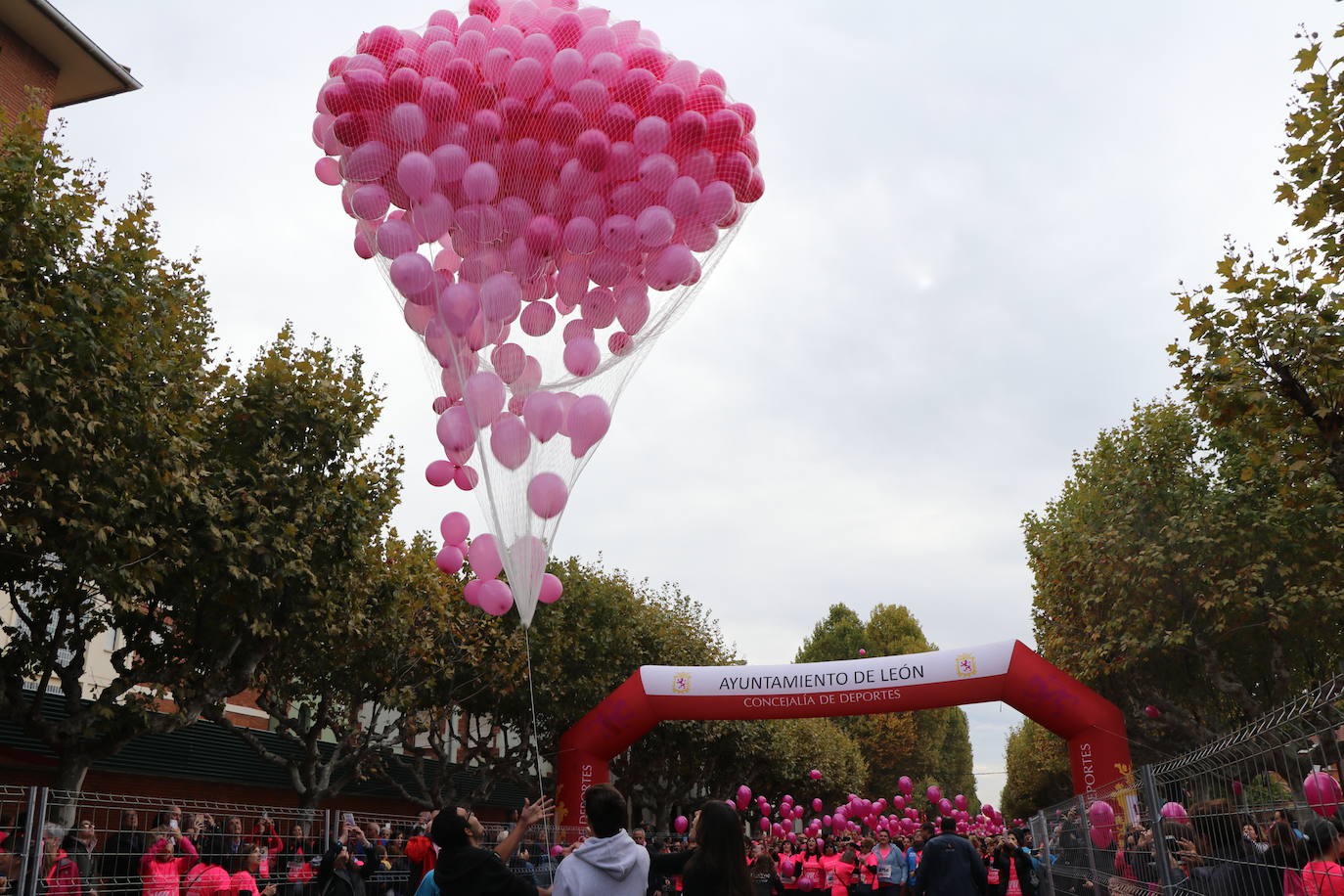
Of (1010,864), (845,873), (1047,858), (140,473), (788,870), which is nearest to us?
(140,473)

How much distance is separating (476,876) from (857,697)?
1579 centimetres

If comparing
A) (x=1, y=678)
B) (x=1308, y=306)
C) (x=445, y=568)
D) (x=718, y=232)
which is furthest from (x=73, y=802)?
(x=1308, y=306)

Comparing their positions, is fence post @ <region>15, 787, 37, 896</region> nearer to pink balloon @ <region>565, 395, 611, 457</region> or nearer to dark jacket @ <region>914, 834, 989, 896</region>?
pink balloon @ <region>565, 395, 611, 457</region>

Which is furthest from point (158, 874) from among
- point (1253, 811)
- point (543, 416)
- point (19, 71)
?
point (19, 71)

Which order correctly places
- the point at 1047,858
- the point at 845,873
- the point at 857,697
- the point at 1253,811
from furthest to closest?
1. the point at 857,697
2. the point at 845,873
3. the point at 1047,858
4. the point at 1253,811

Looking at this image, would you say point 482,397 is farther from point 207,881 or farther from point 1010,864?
point 1010,864

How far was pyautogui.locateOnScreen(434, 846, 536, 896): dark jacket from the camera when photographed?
4.31 m

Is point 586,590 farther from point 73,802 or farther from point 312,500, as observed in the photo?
point 73,802

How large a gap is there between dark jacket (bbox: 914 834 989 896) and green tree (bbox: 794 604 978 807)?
52.2m

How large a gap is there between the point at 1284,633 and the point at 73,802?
20.9 m

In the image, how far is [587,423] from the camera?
7.76 meters

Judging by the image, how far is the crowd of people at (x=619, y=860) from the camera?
163 inches

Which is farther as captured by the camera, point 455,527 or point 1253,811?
point 455,527

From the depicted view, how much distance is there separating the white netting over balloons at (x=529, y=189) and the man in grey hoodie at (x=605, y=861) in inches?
130
